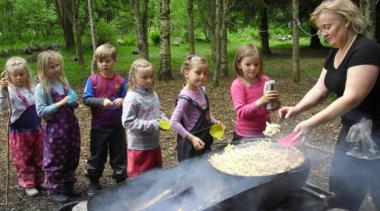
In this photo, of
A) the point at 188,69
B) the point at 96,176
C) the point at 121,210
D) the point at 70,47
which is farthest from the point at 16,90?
the point at 70,47

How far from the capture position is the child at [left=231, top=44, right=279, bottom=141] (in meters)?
3.95

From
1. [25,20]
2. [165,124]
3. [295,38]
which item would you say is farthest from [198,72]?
[25,20]

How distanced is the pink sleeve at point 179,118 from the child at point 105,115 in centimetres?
75

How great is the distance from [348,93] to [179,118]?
69.4 inches

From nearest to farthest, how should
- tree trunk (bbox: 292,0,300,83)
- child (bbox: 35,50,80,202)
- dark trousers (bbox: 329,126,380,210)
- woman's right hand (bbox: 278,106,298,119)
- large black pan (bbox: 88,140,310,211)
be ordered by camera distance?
large black pan (bbox: 88,140,310,211), dark trousers (bbox: 329,126,380,210), woman's right hand (bbox: 278,106,298,119), child (bbox: 35,50,80,202), tree trunk (bbox: 292,0,300,83)

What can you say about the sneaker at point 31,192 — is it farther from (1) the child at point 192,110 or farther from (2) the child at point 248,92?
(2) the child at point 248,92

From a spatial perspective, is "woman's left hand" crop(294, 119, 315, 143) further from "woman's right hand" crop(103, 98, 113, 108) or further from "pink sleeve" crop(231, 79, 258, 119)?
"woman's right hand" crop(103, 98, 113, 108)

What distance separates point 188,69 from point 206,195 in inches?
64.1

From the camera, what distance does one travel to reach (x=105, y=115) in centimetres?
479

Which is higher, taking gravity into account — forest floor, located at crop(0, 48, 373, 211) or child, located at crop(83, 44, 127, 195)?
child, located at crop(83, 44, 127, 195)

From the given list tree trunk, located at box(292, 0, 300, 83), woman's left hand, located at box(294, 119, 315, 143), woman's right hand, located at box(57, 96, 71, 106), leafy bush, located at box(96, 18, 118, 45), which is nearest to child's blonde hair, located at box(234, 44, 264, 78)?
woman's left hand, located at box(294, 119, 315, 143)

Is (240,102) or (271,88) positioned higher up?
(271,88)

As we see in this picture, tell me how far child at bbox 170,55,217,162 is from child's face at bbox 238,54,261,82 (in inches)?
15.7

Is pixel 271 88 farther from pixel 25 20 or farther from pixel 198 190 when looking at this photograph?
pixel 25 20
